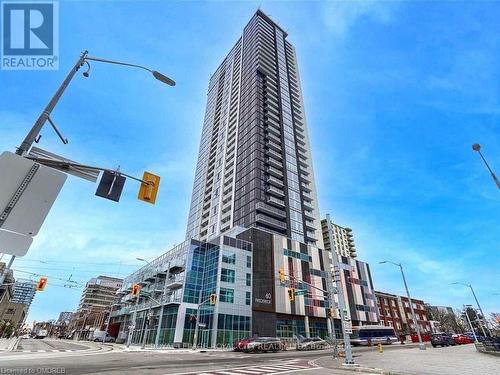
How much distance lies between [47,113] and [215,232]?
71676 mm

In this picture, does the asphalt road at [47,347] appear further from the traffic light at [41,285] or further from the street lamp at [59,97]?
the street lamp at [59,97]

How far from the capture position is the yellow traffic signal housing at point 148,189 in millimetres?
7625

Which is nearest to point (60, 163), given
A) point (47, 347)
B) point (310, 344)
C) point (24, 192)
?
point (24, 192)

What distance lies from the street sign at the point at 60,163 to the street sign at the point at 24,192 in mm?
741

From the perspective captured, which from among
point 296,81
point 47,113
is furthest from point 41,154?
point 296,81

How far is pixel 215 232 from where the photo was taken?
76.4 m

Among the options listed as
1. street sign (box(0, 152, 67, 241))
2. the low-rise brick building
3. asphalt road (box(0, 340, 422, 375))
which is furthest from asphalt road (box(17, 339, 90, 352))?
the low-rise brick building

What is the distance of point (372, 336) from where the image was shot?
50.1 m

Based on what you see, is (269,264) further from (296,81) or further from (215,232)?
(296,81)

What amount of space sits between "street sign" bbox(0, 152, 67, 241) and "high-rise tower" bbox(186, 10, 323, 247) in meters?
63.1

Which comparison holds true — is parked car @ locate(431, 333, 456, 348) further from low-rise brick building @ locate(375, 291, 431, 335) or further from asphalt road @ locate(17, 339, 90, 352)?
low-rise brick building @ locate(375, 291, 431, 335)

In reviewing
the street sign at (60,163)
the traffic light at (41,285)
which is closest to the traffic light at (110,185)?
the street sign at (60,163)

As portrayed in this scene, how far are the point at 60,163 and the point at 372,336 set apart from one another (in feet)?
191

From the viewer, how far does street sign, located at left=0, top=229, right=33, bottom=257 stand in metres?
4.60
